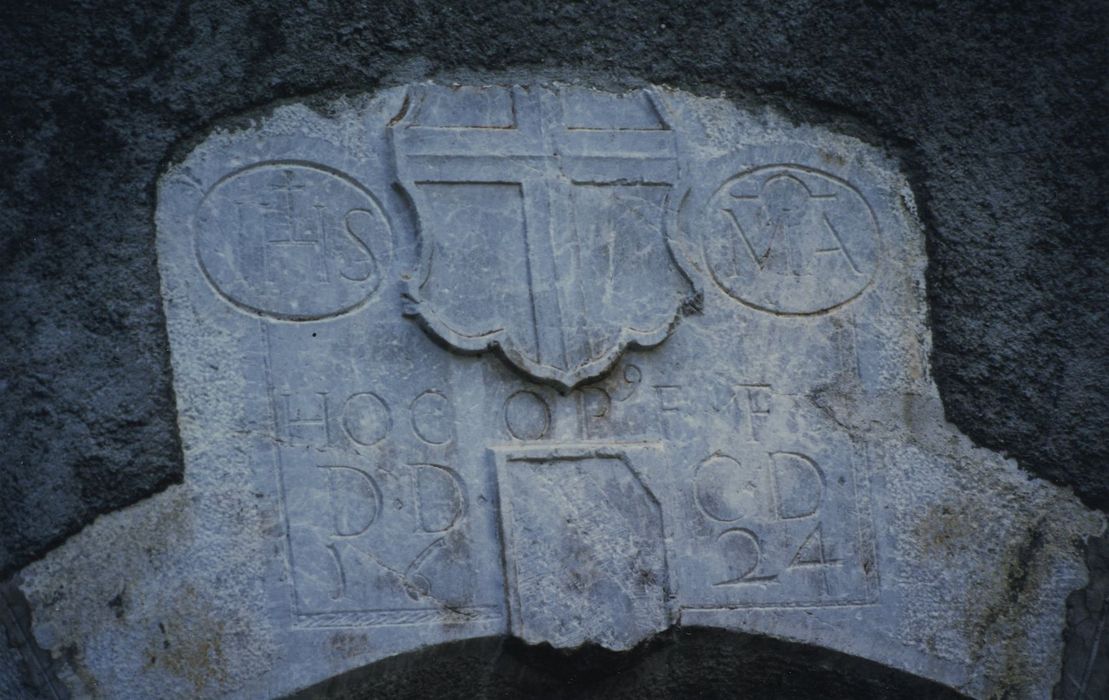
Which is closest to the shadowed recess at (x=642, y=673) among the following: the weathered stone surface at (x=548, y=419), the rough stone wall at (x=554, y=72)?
the weathered stone surface at (x=548, y=419)

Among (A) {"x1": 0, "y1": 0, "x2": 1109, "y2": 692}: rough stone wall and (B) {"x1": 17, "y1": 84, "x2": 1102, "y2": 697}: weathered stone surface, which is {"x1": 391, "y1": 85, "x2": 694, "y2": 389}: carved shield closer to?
(B) {"x1": 17, "y1": 84, "x2": 1102, "y2": 697}: weathered stone surface

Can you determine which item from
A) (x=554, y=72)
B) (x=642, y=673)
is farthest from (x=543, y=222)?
(x=642, y=673)

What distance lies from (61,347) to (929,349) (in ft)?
5.32

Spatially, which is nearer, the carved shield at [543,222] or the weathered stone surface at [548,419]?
the weathered stone surface at [548,419]

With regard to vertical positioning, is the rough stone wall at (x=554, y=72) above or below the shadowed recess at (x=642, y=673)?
above

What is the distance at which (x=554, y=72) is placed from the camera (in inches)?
169

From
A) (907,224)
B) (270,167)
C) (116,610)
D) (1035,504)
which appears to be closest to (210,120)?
(270,167)

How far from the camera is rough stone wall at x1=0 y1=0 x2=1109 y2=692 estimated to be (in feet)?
12.6

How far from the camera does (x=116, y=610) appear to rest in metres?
3.73

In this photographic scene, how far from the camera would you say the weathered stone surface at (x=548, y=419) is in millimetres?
3832

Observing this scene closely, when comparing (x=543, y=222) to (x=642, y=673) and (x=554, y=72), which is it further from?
(x=642, y=673)

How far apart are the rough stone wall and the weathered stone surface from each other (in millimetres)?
58

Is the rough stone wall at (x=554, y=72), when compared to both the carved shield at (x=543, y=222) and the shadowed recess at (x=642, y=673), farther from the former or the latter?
the shadowed recess at (x=642, y=673)

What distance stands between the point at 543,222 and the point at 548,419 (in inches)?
14.9
